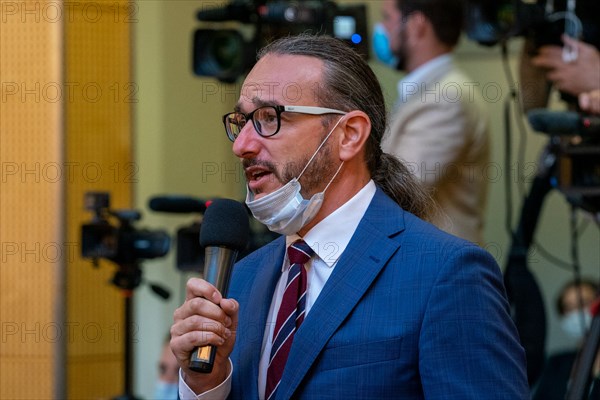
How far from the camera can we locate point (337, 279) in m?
2.00

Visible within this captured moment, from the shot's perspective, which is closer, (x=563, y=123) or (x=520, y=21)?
(x=563, y=123)

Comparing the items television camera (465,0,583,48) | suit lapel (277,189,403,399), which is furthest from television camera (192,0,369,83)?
suit lapel (277,189,403,399)

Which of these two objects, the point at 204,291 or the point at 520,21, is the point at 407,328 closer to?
the point at 204,291

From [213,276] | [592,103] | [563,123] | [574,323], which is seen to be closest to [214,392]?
[213,276]

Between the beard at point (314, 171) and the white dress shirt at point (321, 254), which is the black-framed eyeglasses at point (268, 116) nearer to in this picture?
the beard at point (314, 171)

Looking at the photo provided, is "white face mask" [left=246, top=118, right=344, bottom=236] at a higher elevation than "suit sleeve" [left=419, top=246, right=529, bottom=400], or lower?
higher

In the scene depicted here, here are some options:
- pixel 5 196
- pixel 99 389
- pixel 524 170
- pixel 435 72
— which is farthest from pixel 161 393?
pixel 524 170

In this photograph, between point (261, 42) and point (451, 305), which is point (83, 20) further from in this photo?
point (451, 305)

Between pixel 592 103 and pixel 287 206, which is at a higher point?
pixel 592 103

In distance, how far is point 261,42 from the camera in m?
4.02

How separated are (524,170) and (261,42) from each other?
6.25ft

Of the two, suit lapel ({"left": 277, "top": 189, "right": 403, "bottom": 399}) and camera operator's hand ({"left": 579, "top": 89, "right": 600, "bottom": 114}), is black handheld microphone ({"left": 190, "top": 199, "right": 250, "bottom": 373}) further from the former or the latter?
camera operator's hand ({"left": 579, "top": 89, "right": 600, "bottom": 114})

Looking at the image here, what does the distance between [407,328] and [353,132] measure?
0.48m

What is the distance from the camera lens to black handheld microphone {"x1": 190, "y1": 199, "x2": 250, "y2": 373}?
6.13 feet
